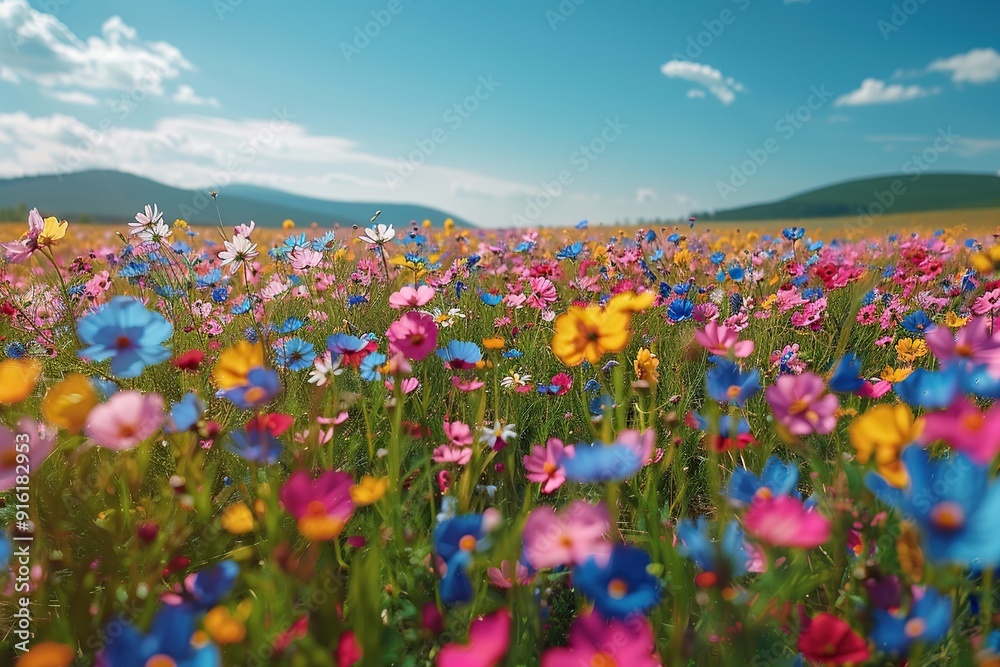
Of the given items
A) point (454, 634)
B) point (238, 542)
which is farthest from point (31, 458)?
point (454, 634)

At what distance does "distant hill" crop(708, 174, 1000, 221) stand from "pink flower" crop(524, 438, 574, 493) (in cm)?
6080

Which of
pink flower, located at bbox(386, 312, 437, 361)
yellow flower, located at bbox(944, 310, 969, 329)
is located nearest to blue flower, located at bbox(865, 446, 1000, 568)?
pink flower, located at bbox(386, 312, 437, 361)

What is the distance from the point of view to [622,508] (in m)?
1.38

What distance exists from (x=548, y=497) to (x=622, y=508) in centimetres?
19

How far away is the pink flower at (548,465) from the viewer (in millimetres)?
1046

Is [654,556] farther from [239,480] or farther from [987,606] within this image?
[239,480]

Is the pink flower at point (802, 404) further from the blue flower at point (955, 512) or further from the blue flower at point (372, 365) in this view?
the blue flower at point (372, 365)

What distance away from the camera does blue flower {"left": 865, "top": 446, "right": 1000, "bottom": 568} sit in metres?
0.53

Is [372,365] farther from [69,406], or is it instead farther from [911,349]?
[911,349]

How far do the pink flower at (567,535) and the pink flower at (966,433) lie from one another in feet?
1.19

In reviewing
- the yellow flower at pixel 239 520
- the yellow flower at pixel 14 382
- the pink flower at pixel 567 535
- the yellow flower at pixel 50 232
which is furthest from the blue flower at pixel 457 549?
the yellow flower at pixel 50 232

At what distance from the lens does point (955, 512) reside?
1.81 feet

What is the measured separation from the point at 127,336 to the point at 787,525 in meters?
1.02

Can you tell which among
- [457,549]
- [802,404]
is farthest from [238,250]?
[802,404]
